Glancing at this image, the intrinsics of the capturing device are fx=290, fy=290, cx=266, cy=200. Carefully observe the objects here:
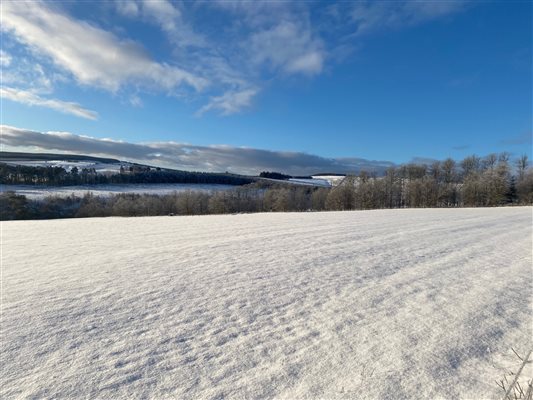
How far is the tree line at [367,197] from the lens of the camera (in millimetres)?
53594

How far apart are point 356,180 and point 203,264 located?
63.9 metres

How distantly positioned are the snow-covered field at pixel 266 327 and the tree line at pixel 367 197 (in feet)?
180

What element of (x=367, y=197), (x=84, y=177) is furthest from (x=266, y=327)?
(x=84, y=177)

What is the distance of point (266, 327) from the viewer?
4781 mm

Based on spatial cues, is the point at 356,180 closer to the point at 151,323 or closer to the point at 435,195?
the point at 435,195

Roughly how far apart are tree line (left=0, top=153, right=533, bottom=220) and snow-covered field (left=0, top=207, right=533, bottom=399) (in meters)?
54.7

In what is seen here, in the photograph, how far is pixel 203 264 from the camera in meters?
8.94

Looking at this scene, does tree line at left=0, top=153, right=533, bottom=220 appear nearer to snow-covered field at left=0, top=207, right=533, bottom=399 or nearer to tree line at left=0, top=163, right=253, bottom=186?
tree line at left=0, top=163, right=253, bottom=186

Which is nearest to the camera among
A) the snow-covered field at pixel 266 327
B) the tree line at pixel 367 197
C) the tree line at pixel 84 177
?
the snow-covered field at pixel 266 327

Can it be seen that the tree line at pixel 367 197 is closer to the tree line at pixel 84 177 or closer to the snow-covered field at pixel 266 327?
the tree line at pixel 84 177

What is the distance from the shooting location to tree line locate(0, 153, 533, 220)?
176 feet

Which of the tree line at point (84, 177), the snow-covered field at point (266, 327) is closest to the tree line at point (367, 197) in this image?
the tree line at point (84, 177)

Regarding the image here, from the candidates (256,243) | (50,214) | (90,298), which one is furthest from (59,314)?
(50,214)

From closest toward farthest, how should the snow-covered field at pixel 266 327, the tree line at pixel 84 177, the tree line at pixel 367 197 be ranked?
the snow-covered field at pixel 266 327 → the tree line at pixel 367 197 → the tree line at pixel 84 177
